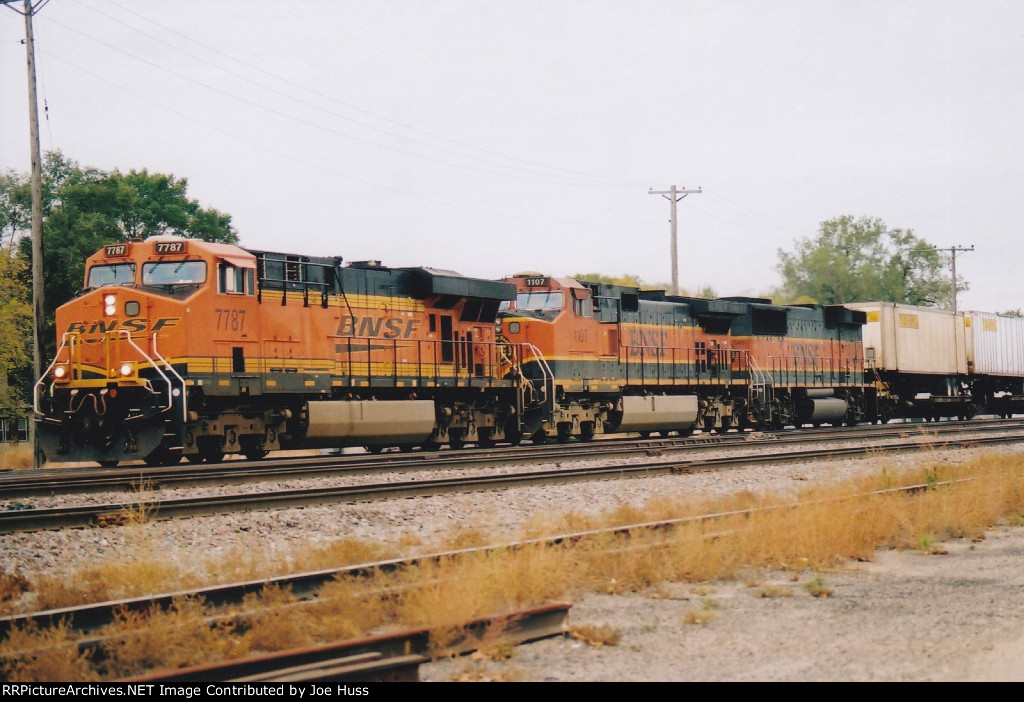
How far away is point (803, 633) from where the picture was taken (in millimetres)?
6465

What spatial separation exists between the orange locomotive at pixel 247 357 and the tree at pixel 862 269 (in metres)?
66.6

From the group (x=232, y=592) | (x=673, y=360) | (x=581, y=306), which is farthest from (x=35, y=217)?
(x=232, y=592)

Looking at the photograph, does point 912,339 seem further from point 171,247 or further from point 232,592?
point 232,592

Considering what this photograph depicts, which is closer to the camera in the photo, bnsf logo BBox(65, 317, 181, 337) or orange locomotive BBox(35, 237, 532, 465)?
orange locomotive BBox(35, 237, 532, 465)

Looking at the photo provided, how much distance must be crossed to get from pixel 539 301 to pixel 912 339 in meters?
17.3

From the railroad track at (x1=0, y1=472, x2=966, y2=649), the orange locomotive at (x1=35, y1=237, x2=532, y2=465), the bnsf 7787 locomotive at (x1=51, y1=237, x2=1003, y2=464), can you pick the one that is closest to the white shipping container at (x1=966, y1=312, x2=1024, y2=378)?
the bnsf 7787 locomotive at (x1=51, y1=237, x2=1003, y2=464)

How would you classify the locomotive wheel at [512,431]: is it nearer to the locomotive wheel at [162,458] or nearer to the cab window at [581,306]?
Result: the cab window at [581,306]

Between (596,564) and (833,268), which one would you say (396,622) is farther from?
(833,268)

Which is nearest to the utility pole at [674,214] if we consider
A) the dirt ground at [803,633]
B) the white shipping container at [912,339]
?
the white shipping container at [912,339]

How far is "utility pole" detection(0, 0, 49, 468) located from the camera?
2092cm

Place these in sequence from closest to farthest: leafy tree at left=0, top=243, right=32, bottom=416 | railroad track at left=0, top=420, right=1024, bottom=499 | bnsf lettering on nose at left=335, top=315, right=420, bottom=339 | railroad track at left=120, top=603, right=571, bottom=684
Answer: railroad track at left=120, top=603, right=571, bottom=684 < railroad track at left=0, top=420, right=1024, bottom=499 < bnsf lettering on nose at left=335, top=315, right=420, bottom=339 < leafy tree at left=0, top=243, right=32, bottom=416

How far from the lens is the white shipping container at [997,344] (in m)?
37.9

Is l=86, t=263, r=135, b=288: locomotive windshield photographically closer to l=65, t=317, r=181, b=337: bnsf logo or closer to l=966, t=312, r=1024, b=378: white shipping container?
l=65, t=317, r=181, b=337: bnsf logo

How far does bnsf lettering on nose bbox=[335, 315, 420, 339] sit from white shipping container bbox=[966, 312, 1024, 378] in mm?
25168
